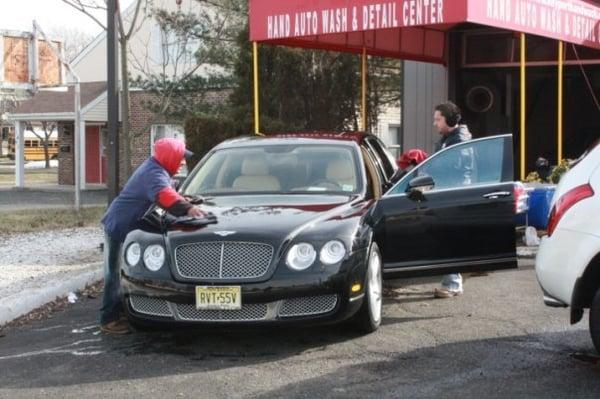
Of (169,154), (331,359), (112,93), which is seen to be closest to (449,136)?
(169,154)

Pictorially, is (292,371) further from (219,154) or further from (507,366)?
(219,154)

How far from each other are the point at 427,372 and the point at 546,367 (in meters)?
0.77

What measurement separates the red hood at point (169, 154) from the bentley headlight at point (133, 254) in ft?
2.36

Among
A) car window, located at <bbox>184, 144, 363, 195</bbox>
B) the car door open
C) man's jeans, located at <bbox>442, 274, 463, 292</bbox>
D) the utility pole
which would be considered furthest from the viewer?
the utility pole

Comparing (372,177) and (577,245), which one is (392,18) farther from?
(577,245)

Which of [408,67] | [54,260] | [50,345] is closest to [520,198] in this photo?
[50,345]

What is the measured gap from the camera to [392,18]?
31.8 feet

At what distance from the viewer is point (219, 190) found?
7.12 m

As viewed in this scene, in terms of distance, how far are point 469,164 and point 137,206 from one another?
2776mm

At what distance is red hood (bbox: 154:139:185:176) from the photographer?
631 centimetres

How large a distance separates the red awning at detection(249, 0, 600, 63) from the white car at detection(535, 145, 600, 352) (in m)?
4.26

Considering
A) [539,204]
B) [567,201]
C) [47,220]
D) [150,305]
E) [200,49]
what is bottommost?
[47,220]

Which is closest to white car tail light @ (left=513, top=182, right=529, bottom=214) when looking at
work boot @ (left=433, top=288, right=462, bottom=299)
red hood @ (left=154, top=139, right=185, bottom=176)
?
work boot @ (left=433, top=288, right=462, bottom=299)

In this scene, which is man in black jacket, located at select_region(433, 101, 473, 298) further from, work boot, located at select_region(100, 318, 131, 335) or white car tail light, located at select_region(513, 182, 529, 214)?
work boot, located at select_region(100, 318, 131, 335)
